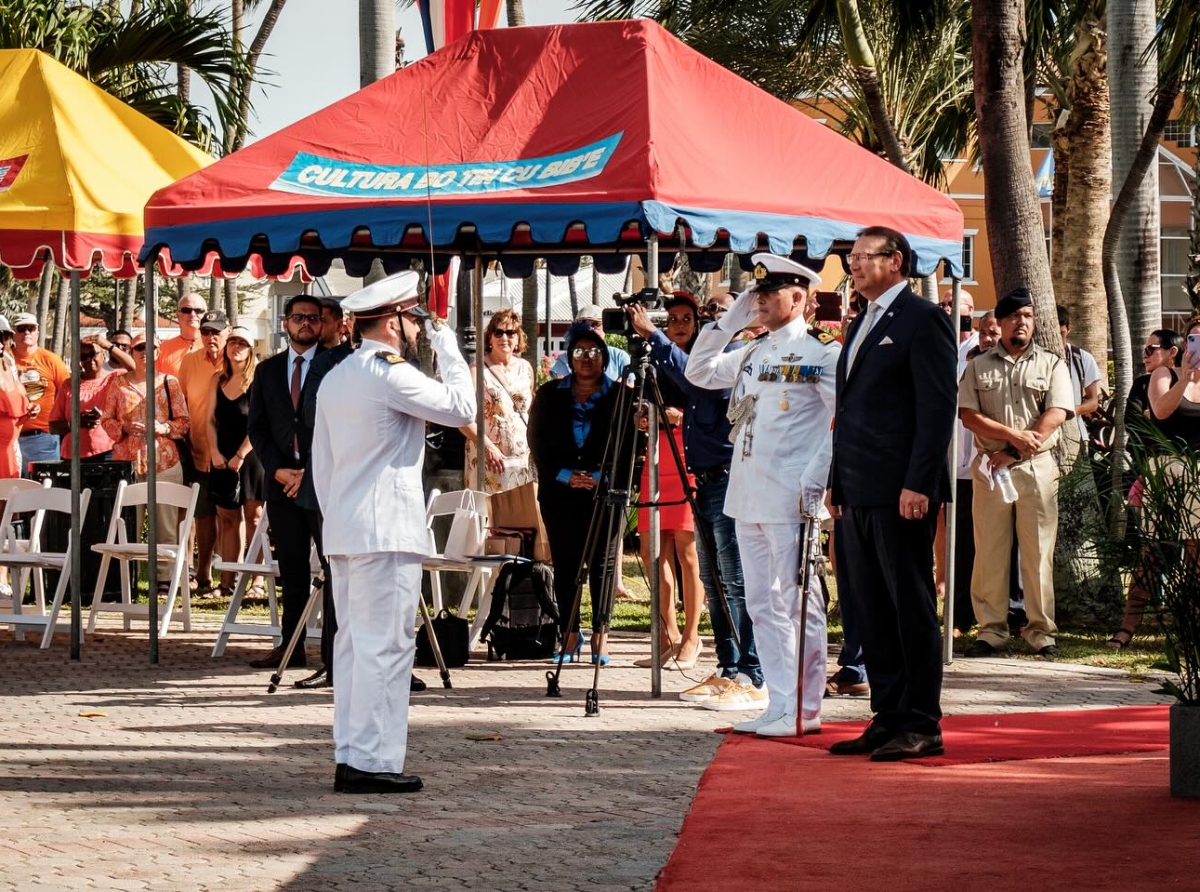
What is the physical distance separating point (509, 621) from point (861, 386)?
448 centimetres

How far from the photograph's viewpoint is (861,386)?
8.36 meters

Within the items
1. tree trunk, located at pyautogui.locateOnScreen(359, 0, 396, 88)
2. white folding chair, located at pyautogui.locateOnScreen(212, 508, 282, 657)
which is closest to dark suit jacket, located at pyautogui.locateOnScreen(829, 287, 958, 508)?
white folding chair, located at pyautogui.locateOnScreen(212, 508, 282, 657)

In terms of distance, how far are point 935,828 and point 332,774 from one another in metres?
2.80

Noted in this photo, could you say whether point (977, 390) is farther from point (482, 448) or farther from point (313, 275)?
point (313, 275)

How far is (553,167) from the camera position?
1045 cm

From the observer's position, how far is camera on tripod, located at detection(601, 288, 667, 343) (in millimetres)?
10195

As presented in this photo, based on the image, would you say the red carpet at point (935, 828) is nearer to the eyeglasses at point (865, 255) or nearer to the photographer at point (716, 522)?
the photographer at point (716, 522)

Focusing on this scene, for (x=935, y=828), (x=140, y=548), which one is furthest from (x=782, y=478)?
(x=140, y=548)

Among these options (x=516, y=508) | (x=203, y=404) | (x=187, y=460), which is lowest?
(x=516, y=508)

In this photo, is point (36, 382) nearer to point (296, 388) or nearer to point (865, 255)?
point (296, 388)

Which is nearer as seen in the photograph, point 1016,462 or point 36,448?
point 1016,462

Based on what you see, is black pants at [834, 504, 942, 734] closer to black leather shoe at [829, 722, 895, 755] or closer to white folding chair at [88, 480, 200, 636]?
black leather shoe at [829, 722, 895, 755]

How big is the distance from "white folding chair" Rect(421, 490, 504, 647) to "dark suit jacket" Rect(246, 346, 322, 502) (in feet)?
3.44

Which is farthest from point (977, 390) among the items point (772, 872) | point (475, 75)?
point (772, 872)
